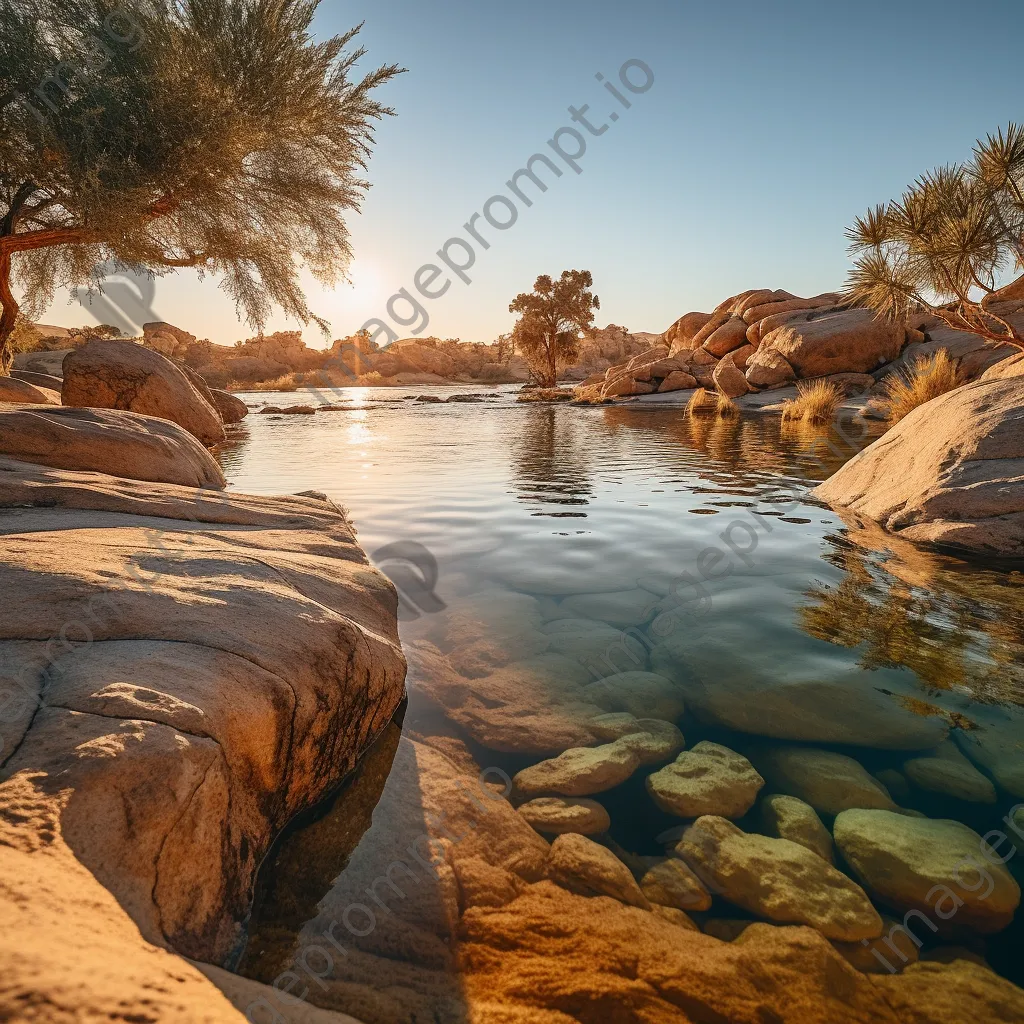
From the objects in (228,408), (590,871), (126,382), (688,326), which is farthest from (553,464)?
(688,326)

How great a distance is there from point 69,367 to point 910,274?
15602 mm

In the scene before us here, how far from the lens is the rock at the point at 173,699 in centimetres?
141

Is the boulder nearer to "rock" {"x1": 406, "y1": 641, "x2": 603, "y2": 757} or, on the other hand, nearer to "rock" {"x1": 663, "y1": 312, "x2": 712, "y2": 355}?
"rock" {"x1": 663, "y1": 312, "x2": 712, "y2": 355}

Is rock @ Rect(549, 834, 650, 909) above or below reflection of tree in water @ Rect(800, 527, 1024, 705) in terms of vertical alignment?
below

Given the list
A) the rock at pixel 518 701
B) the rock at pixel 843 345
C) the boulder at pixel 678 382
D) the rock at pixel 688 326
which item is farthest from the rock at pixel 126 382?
the rock at pixel 688 326

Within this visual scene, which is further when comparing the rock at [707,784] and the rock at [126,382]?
the rock at [126,382]

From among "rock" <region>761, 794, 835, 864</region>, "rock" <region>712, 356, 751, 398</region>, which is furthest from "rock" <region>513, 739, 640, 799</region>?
"rock" <region>712, 356, 751, 398</region>

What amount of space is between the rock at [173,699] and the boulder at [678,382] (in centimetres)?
2966

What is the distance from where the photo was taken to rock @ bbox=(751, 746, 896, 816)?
2.30 m

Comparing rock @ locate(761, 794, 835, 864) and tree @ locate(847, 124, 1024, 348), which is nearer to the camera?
rock @ locate(761, 794, 835, 864)

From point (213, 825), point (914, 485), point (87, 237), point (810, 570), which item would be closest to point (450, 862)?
point (213, 825)

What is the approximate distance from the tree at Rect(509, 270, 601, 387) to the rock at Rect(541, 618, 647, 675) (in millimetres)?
43673

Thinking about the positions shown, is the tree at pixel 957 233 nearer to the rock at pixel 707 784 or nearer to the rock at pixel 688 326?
the rock at pixel 707 784

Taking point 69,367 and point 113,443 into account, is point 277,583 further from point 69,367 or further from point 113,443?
point 69,367
